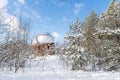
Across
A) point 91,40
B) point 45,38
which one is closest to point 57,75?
point 91,40

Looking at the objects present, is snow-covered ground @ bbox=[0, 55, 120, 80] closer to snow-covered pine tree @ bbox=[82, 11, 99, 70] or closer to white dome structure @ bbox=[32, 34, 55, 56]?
snow-covered pine tree @ bbox=[82, 11, 99, 70]

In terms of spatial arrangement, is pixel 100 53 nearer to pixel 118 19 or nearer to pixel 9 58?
pixel 118 19

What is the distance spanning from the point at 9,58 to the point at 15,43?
1.55m

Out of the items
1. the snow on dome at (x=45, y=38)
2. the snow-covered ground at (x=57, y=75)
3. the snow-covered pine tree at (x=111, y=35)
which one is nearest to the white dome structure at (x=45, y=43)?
the snow on dome at (x=45, y=38)

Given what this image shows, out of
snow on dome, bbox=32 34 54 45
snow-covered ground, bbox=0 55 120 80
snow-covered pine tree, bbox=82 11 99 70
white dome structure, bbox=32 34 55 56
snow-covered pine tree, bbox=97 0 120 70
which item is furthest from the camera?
snow on dome, bbox=32 34 54 45

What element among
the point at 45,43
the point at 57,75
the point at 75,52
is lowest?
the point at 57,75

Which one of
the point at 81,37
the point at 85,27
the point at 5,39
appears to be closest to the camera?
the point at 5,39

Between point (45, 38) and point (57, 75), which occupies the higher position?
point (45, 38)

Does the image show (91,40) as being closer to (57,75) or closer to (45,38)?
(57,75)

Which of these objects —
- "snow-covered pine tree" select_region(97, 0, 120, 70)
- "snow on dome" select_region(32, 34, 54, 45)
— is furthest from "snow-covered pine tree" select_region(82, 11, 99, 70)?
"snow on dome" select_region(32, 34, 54, 45)

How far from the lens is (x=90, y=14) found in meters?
30.9

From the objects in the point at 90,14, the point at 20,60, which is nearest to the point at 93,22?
the point at 90,14

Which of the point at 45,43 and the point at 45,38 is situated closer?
the point at 45,43

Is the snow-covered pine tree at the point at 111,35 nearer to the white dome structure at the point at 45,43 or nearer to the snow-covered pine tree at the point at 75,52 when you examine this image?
the snow-covered pine tree at the point at 75,52
